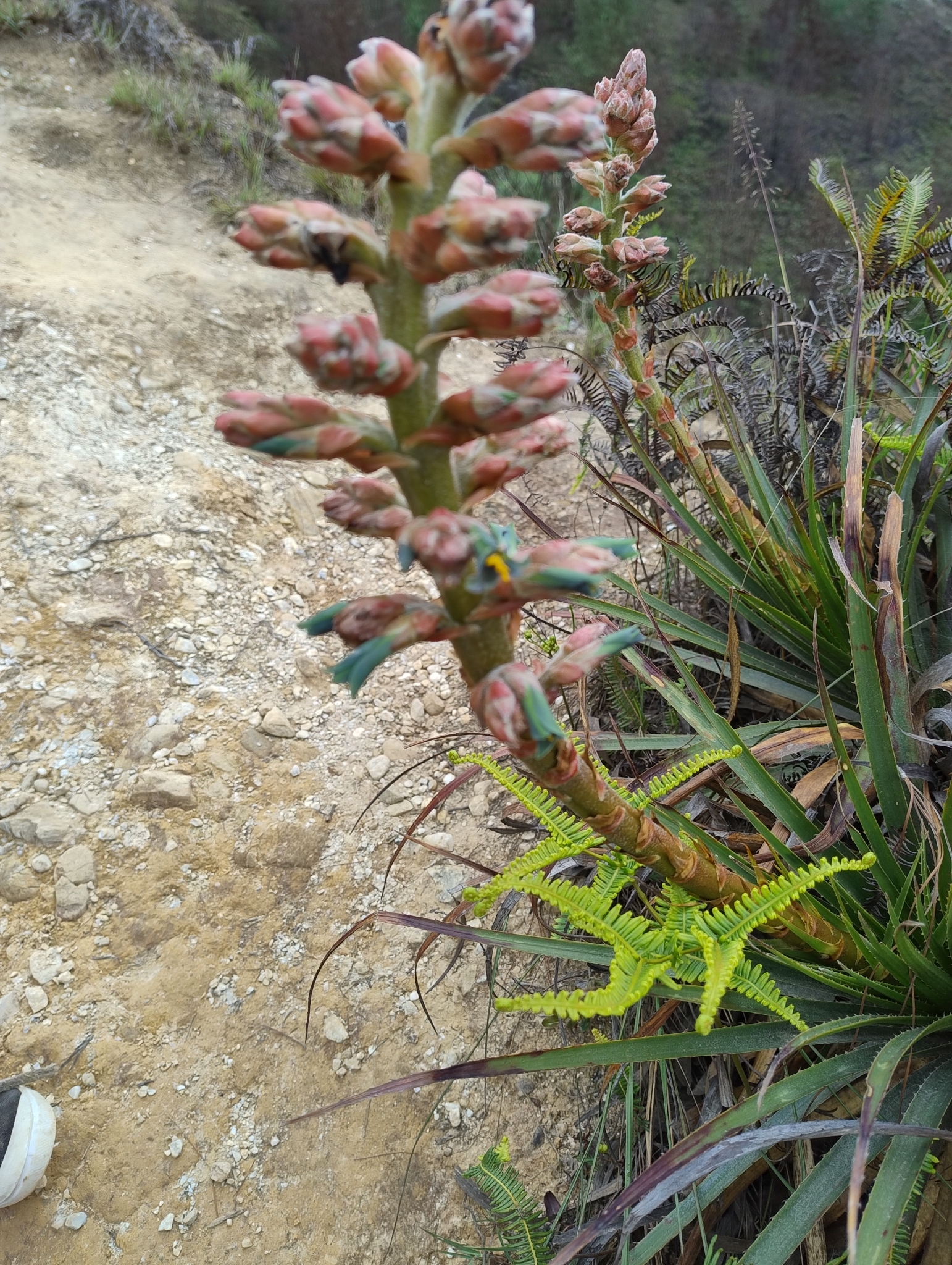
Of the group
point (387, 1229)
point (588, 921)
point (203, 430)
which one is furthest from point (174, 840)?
point (203, 430)

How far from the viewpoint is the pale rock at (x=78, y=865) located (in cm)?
251

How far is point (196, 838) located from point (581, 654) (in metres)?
2.03

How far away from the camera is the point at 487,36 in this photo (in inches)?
31.7

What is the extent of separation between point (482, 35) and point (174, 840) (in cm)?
246

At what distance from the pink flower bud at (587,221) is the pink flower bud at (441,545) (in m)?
1.36

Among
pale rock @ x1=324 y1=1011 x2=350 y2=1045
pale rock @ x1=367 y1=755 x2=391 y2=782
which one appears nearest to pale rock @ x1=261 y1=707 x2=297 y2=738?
pale rock @ x1=367 y1=755 x2=391 y2=782

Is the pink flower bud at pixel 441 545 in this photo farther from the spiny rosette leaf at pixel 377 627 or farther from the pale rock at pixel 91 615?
the pale rock at pixel 91 615

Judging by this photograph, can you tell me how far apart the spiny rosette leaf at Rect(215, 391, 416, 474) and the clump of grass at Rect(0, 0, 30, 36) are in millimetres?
8081

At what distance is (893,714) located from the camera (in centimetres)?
183

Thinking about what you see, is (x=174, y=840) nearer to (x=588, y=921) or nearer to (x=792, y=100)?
(x=588, y=921)

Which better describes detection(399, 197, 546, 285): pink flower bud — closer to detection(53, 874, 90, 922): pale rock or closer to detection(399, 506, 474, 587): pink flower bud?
detection(399, 506, 474, 587): pink flower bud

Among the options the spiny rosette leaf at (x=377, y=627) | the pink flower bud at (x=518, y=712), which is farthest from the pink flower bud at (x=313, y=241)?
the pink flower bud at (x=518, y=712)

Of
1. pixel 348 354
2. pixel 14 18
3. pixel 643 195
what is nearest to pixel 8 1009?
pixel 348 354

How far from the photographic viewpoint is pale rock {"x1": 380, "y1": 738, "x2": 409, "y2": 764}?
9.34 ft
